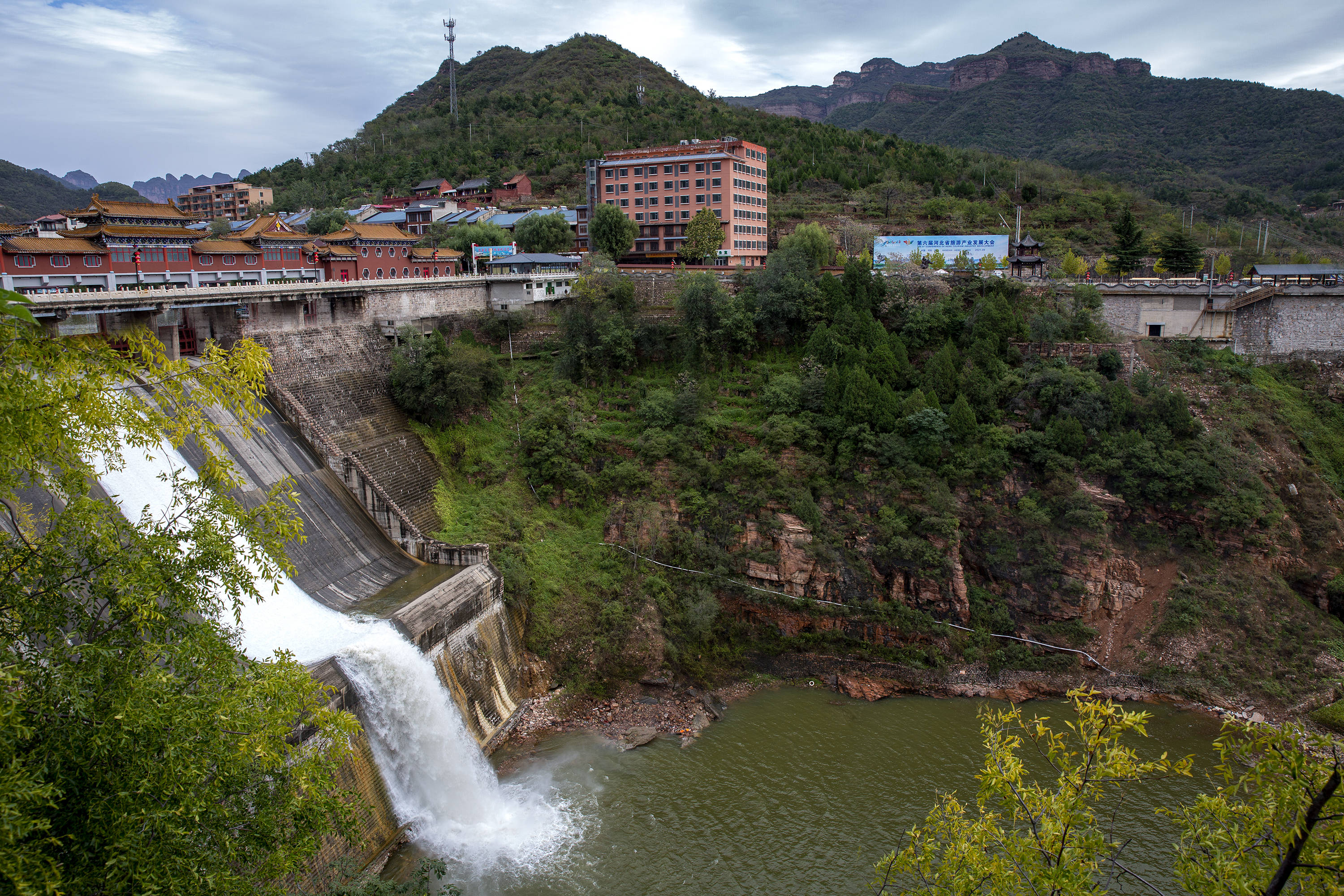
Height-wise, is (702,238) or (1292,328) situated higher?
(702,238)

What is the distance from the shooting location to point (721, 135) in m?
82.6

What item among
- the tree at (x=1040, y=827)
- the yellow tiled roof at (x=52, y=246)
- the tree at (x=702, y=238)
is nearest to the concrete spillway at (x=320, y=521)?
the yellow tiled roof at (x=52, y=246)

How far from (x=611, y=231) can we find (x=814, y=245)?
14738mm

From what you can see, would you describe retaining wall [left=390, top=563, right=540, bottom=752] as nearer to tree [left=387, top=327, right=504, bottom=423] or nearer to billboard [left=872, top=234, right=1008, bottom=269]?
tree [left=387, top=327, right=504, bottom=423]

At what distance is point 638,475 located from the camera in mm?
33000

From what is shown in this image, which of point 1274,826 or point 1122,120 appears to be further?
point 1122,120

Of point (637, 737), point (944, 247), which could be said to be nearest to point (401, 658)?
point (637, 737)

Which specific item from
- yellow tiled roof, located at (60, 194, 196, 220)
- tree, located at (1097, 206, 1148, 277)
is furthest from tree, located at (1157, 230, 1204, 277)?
yellow tiled roof, located at (60, 194, 196, 220)

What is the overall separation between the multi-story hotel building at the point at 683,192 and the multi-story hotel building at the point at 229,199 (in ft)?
164

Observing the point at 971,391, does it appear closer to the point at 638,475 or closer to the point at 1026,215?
the point at 638,475

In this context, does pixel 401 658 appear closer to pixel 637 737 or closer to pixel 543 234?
pixel 637 737

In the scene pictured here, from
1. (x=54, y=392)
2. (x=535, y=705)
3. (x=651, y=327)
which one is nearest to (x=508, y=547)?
(x=535, y=705)

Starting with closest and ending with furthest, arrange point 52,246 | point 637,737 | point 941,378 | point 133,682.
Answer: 1. point 133,682
2. point 637,737
3. point 52,246
4. point 941,378

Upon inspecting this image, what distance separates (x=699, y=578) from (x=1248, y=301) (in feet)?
101
